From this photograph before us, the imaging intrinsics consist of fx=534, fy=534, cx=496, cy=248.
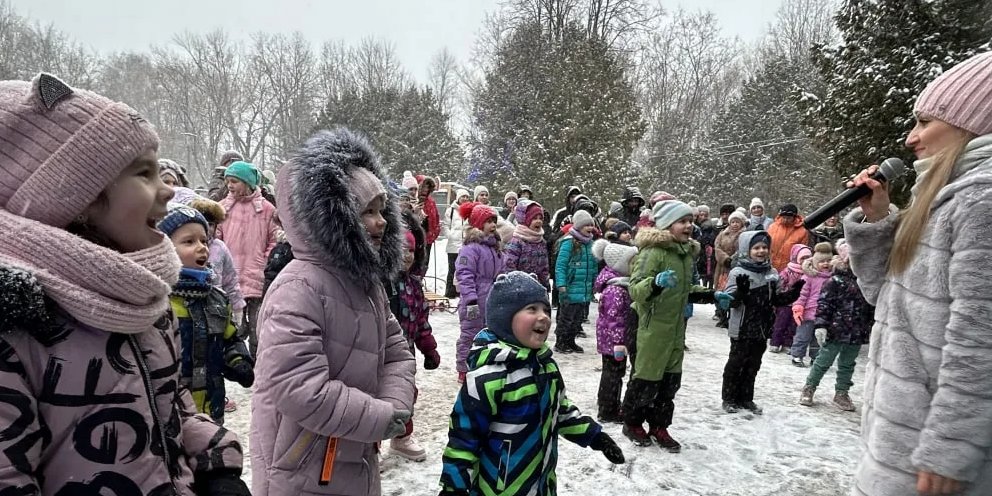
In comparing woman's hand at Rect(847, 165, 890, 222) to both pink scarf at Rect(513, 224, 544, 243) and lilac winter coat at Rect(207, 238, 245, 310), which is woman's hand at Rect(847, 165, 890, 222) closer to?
lilac winter coat at Rect(207, 238, 245, 310)

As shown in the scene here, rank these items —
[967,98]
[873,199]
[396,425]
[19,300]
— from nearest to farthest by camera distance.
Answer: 1. [19,300]
2. [967,98]
3. [396,425]
4. [873,199]

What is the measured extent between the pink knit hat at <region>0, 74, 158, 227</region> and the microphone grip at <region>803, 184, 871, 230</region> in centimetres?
244

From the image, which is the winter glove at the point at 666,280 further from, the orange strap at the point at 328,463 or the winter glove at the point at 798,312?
the winter glove at the point at 798,312

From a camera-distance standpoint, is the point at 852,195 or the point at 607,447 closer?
the point at 852,195

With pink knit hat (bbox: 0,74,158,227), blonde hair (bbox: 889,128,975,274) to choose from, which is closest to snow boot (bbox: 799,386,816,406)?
blonde hair (bbox: 889,128,975,274)

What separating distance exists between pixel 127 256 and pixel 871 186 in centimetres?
259

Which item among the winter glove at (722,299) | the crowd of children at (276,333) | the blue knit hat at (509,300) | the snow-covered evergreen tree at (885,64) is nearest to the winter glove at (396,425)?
the crowd of children at (276,333)

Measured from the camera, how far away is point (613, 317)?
195 inches

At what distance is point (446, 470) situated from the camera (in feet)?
7.34

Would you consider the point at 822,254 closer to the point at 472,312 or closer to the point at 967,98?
the point at 472,312

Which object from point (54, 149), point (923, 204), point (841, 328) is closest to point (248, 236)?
point (54, 149)

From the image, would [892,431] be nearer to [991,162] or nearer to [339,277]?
[991,162]

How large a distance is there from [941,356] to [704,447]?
3.17m

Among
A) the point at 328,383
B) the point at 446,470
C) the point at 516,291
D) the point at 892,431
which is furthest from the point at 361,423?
the point at 892,431
